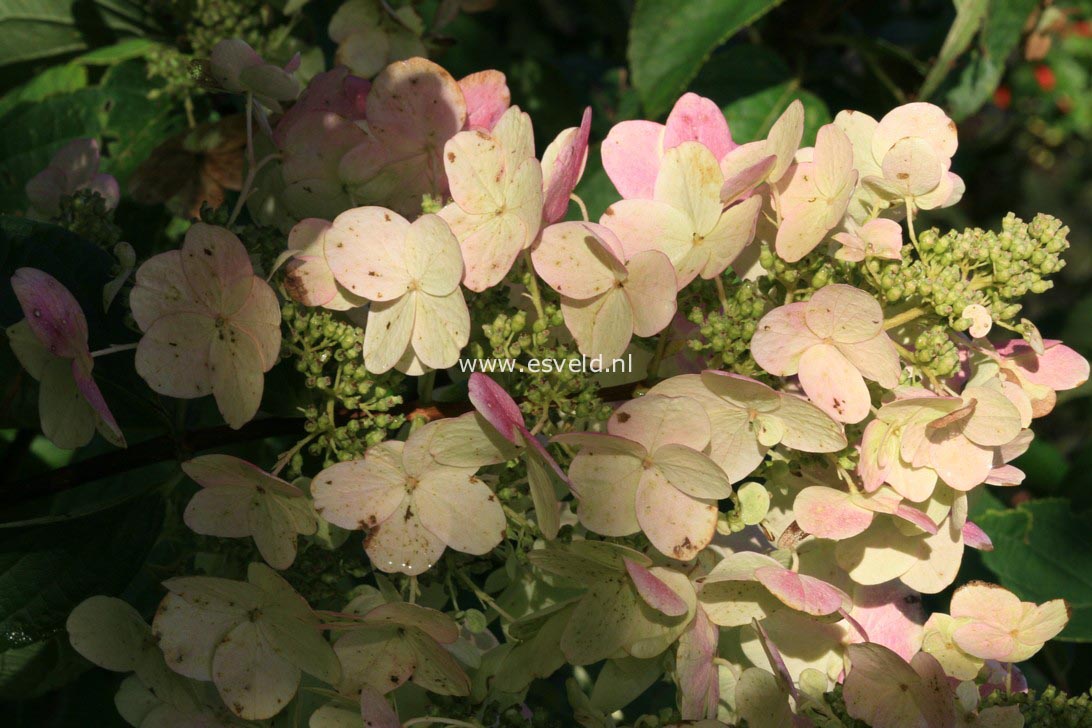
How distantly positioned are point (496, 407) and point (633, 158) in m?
0.28

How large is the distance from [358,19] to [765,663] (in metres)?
0.85

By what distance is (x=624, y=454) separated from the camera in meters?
0.79

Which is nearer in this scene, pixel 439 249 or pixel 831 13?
pixel 439 249

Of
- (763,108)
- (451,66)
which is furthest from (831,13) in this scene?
(451,66)

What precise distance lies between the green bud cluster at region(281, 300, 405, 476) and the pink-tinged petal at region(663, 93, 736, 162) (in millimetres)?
316

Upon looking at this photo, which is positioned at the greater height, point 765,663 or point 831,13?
point 831,13

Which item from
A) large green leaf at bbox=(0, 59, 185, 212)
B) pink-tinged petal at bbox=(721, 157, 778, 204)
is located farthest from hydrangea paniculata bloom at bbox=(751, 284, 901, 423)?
large green leaf at bbox=(0, 59, 185, 212)

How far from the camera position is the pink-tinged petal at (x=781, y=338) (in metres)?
0.78

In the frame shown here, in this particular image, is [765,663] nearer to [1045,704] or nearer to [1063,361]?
[1045,704]

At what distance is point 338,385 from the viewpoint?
82 centimetres

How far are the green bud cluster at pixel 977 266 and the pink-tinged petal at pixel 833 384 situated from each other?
0.07m

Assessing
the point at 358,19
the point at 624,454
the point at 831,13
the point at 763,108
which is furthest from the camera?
the point at 831,13

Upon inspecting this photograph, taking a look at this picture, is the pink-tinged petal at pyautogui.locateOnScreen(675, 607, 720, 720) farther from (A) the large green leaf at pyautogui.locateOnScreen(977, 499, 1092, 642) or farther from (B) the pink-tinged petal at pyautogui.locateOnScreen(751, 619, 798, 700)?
(A) the large green leaf at pyautogui.locateOnScreen(977, 499, 1092, 642)

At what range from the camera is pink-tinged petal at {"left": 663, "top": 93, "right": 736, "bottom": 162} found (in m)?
0.89
